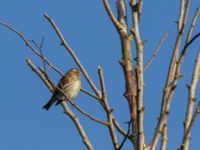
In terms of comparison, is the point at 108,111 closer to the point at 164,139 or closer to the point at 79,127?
the point at 79,127

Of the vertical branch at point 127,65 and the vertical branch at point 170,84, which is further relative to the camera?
the vertical branch at point 127,65

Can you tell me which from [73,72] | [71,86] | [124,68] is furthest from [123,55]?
[73,72]

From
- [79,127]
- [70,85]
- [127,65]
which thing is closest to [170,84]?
[127,65]

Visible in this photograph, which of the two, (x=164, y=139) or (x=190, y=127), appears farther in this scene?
(x=164, y=139)

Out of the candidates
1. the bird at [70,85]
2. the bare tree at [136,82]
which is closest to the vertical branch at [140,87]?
the bare tree at [136,82]

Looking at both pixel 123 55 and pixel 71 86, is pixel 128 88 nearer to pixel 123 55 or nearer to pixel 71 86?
pixel 123 55

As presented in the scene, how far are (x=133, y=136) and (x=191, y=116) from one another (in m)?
0.44

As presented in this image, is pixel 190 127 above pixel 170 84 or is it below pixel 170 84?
below

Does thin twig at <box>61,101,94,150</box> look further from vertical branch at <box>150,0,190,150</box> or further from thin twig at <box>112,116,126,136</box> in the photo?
vertical branch at <box>150,0,190,150</box>

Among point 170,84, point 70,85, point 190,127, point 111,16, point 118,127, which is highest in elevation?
A: point 70,85

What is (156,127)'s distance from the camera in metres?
3.66

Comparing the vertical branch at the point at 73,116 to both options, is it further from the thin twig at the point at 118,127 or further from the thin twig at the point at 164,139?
the thin twig at the point at 164,139

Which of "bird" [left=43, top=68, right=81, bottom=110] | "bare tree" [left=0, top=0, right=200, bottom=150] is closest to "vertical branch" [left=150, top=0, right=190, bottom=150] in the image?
"bare tree" [left=0, top=0, right=200, bottom=150]

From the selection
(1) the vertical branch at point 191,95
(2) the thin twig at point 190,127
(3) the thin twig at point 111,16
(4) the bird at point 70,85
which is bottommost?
(2) the thin twig at point 190,127
